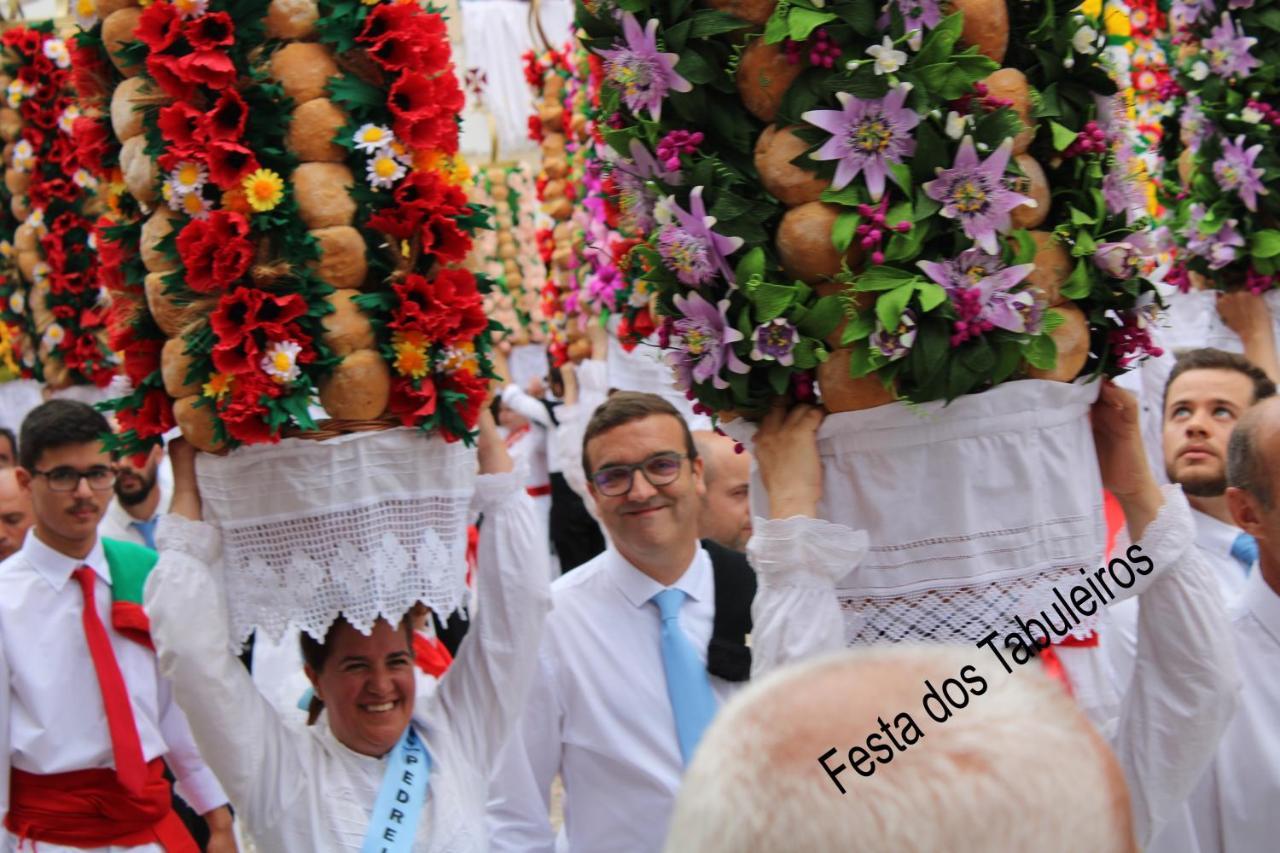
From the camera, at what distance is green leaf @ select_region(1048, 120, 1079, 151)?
2277 mm

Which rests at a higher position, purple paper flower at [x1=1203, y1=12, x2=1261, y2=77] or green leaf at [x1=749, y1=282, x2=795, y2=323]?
purple paper flower at [x1=1203, y1=12, x2=1261, y2=77]

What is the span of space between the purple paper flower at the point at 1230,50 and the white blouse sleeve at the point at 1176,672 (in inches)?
92.5

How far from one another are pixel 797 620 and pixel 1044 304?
0.66 m

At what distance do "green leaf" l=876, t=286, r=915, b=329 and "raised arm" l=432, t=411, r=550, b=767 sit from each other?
4.85 feet

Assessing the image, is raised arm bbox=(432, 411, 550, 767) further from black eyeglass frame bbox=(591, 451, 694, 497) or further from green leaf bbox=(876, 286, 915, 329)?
green leaf bbox=(876, 286, 915, 329)

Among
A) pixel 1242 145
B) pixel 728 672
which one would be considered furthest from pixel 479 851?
pixel 1242 145

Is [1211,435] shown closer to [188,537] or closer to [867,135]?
[867,135]

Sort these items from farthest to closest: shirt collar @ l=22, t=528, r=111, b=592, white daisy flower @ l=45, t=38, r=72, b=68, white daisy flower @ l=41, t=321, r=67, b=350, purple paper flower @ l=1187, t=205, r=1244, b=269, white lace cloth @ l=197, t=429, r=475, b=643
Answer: white daisy flower @ l=41, t=321, r=67, b=350
white daisy flower @ l=45, t=38, r=72, b=68
purple paper flower @ l=1187, t=205, r=1244, b=269
shirt collar @ l=22, t=528, r=111, b=592
white lace cloth @ l=197, t=429, r=475, b=643

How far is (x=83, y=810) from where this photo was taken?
401cm

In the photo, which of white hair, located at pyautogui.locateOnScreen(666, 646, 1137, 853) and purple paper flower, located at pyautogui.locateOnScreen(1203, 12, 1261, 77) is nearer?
white hair, located at pyautogui.locateOnScreen(666, 646, 1137, 853)

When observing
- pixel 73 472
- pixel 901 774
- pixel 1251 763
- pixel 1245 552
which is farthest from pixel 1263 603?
pixel 73 472

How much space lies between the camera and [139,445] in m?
3.07

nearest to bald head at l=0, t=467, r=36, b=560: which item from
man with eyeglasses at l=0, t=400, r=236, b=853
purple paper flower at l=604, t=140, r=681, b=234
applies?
man with eyeglasses at l=0, t=400, r=236, b=853

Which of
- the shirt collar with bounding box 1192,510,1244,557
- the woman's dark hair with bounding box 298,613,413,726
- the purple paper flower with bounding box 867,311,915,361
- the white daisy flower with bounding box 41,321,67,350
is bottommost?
the shirt collar with bounding box 1192,510,1244,557
